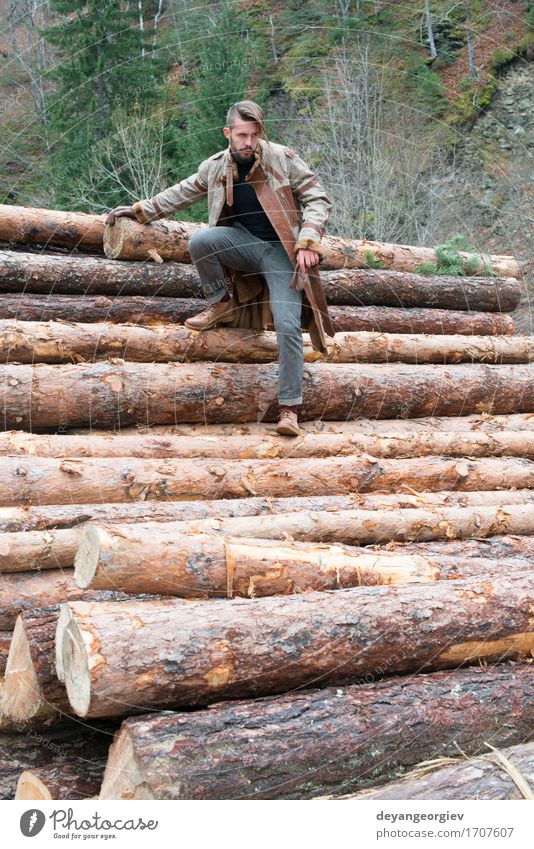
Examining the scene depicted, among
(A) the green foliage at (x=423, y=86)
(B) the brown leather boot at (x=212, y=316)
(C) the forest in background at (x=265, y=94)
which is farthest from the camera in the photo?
(A) the green foliage at (x=423, y=86)

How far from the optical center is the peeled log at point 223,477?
13.3 feet

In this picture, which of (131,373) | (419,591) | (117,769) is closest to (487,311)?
(131,373)

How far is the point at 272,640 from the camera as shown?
9.29 ft

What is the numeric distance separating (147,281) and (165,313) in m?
0.29

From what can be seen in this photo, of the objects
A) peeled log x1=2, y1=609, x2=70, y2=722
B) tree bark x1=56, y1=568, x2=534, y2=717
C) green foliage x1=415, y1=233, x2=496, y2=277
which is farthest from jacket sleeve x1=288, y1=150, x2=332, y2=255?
peeled log x1=2, y1=609, x2=70, y2=722

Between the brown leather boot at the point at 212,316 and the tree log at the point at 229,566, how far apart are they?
7.36ft

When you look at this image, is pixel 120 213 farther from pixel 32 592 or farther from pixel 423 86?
pixel 423 86

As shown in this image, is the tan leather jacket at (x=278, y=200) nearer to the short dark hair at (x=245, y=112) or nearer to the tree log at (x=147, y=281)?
the short dark hair at (x=245, y=112)

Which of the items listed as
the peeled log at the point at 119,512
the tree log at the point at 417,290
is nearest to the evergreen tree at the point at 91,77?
the tree log at the point at 417,290

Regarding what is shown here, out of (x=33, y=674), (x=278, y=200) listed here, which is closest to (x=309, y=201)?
(x=278, y=200)

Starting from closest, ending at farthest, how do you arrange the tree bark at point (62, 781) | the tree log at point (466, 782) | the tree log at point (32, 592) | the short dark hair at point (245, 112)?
1. the tree log at point (466, 782)
2. the tree bark at point (62, 781)
3. the tree log at point (32, 592)
4. the short dark hair at point (245, 112)

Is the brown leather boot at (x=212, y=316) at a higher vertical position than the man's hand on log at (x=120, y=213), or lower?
lower

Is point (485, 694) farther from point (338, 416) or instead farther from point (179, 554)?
point (338, 416)

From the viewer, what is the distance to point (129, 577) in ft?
10.1
